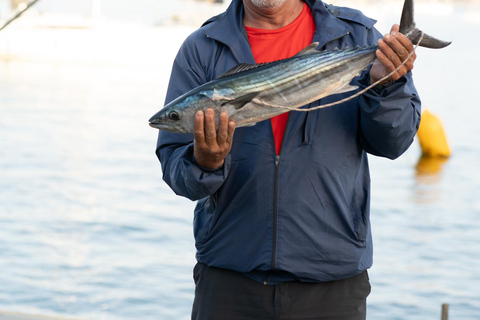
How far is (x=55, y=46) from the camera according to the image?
3534 centimetres

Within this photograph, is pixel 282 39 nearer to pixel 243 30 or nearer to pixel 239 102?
pixel 243 30

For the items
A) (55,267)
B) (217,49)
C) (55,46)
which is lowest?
(55,267)

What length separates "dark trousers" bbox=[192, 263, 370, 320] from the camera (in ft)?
10.0

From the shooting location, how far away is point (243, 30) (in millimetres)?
3178

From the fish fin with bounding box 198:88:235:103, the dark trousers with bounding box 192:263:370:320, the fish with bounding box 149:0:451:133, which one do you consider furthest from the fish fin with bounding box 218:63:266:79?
the dark trousers with bounding box 192:263:370:320

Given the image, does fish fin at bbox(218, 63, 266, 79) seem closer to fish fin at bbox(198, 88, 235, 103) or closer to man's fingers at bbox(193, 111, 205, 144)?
fish fin at bbox(198, 88, 235, 103)

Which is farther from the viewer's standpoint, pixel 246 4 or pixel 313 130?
pixel 246 4

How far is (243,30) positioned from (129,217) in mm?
9018

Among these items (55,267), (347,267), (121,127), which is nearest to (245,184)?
(347,267)

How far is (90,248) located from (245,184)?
7.69 meters

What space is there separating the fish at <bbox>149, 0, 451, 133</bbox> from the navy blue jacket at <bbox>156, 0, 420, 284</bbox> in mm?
149

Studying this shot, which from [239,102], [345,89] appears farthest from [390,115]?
[239,102]

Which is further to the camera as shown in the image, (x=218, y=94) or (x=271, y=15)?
(x=271, y=15)

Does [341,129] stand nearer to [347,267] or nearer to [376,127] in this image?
[376,127]
